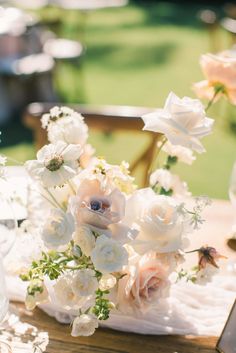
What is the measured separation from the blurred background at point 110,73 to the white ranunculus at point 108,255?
3.14 meters

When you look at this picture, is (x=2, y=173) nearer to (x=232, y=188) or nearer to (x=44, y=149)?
(x=44, y=149)

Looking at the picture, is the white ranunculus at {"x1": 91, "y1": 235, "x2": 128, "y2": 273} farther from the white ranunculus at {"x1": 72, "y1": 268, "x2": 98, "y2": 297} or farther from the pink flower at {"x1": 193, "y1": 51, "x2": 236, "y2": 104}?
the pink flower at {"x1": 193, "y1": 51, "x2": 236, "y2": 104}

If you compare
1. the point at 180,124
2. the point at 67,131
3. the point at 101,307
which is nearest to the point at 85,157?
the point at 67,131

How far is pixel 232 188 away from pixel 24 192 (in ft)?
1.73

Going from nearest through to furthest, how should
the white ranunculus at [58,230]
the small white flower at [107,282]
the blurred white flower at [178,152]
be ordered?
1. the white ranunculus at [58,230]
2. the small white flower at [107,282]
3. the blurred white flower at [178,152]

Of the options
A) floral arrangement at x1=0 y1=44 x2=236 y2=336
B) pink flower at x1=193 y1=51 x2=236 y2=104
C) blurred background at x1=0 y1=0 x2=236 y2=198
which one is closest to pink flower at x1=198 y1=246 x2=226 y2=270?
floral arrangement at x1=0 y1=44 x2=236 y2=336

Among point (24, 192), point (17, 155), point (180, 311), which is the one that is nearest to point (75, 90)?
point (17, 155)

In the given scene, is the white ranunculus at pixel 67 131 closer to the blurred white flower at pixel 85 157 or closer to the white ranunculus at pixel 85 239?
the blurred white flower at pixel 85 157

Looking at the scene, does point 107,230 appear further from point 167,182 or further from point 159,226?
point 167,182

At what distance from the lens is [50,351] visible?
125cm

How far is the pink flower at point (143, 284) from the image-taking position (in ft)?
4.05

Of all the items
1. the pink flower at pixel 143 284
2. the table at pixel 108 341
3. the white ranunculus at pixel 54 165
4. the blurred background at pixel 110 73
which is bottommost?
the blurred background at pixel 110 73

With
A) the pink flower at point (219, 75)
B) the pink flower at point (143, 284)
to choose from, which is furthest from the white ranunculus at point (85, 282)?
the pink flower at point (219, 75)

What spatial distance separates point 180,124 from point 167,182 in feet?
0.77
